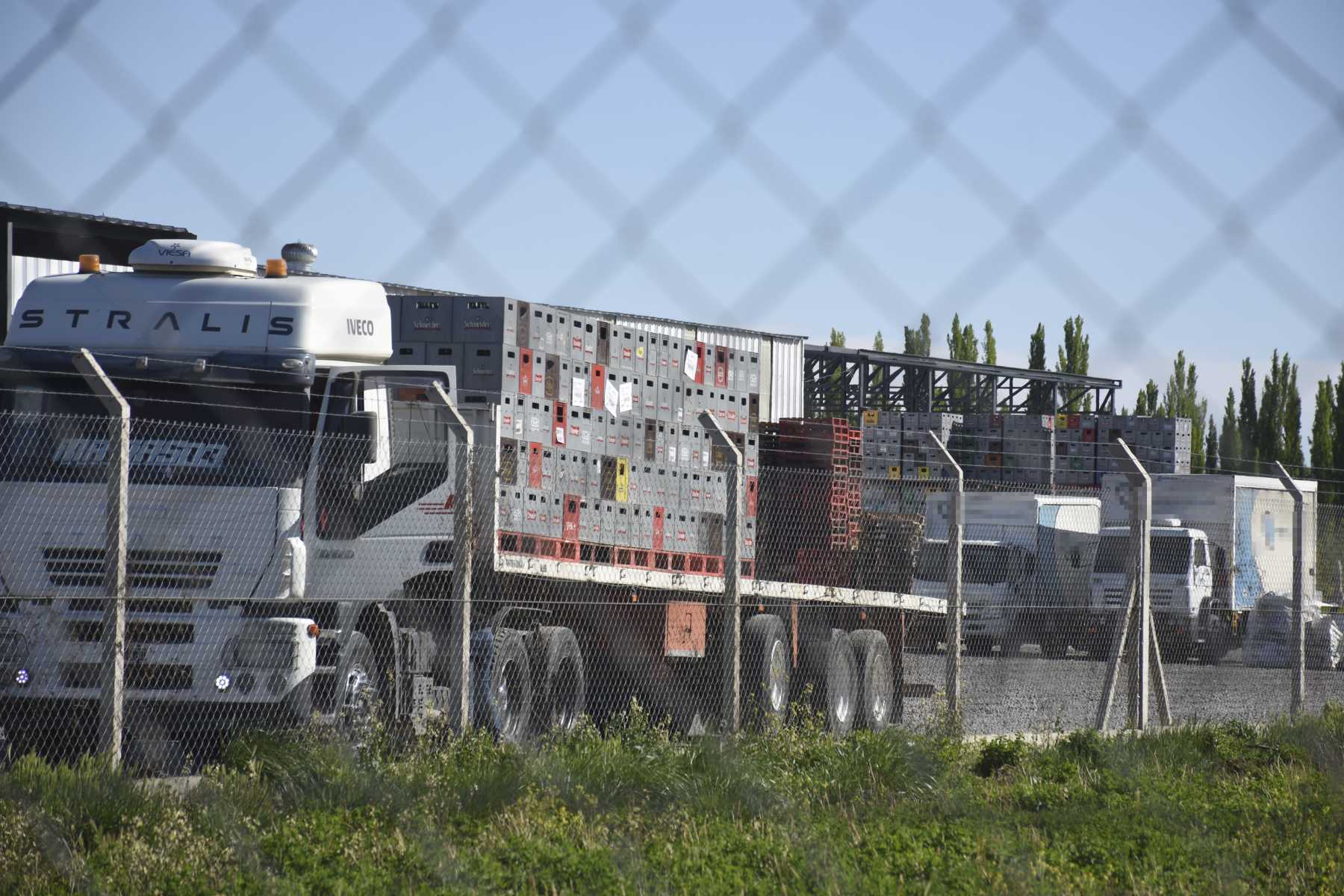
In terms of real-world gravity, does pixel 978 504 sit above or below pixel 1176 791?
above

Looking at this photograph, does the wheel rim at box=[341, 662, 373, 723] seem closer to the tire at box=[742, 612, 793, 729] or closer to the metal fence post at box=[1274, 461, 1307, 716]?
the tire at box=[742, 612, 793, 729]

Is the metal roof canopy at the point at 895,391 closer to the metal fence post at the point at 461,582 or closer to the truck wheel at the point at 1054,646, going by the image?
the truck wheel at the point at 1054,646

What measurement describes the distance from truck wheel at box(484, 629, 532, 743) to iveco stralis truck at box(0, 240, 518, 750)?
14 centimetres

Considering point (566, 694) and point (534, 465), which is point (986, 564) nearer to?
point (566, 694)

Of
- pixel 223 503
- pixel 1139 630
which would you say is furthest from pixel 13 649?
pixel 1139 630

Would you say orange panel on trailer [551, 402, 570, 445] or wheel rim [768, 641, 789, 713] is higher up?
orange panel on trailer [551, 402, 570, 445]

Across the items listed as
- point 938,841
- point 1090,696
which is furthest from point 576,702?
point 1090,696

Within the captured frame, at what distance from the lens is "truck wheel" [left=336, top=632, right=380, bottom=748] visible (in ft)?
31.4

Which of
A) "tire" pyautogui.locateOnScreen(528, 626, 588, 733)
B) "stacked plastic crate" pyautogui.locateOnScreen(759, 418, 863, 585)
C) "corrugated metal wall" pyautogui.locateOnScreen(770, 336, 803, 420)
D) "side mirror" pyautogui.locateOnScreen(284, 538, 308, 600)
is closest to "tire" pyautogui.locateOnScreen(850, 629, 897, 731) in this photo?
"stacked plastic crate" pyautogui.locateOnScreen(759, 418, 863, 585)

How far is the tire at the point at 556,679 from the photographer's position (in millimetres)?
11188

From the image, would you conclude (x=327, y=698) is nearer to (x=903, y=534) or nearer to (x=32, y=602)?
(x=32, y=602)

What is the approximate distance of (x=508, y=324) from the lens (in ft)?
36.7

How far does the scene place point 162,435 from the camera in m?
10.2

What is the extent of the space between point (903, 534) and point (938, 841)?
489 inches
